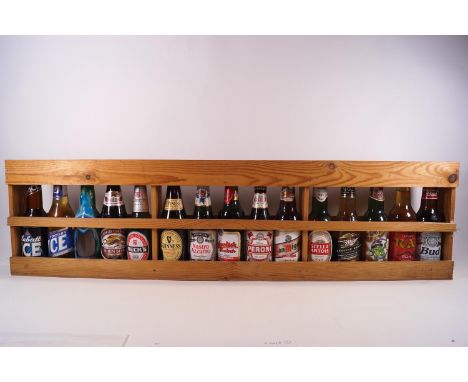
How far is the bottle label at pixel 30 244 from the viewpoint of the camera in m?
1.21

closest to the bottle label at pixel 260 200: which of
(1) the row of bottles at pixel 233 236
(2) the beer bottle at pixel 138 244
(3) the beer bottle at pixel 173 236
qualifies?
(1) the row of bottles at pixel 233 236

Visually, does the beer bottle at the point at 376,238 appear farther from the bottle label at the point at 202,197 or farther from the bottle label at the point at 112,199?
the bottle label at the point at 112,199

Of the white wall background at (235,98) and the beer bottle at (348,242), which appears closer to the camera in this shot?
the beer bottle at (348,242)

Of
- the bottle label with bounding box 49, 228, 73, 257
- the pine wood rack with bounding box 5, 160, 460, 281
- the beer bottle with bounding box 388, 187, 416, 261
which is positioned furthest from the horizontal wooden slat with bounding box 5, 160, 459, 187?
the bottle label with bounding box 49, 228, 73, 257

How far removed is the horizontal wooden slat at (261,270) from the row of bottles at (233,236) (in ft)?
0.09

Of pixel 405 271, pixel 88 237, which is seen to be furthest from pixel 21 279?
pixel 405 271

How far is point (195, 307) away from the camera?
0.97m

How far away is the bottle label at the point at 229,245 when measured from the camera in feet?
3.83

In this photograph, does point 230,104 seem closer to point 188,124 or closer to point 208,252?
point 188,124

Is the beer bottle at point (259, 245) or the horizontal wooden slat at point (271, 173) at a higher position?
the horizontal wooden slat at point (271, 173)

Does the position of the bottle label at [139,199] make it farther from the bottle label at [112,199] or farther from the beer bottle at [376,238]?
the beer bottle at [376,238]

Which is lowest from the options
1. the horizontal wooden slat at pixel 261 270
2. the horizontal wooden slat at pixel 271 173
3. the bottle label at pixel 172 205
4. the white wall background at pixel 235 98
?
the horizontal wooden slat at pixel 261 270

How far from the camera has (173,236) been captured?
3.84 feet

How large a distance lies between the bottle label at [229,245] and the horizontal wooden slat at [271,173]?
0.16 metres
